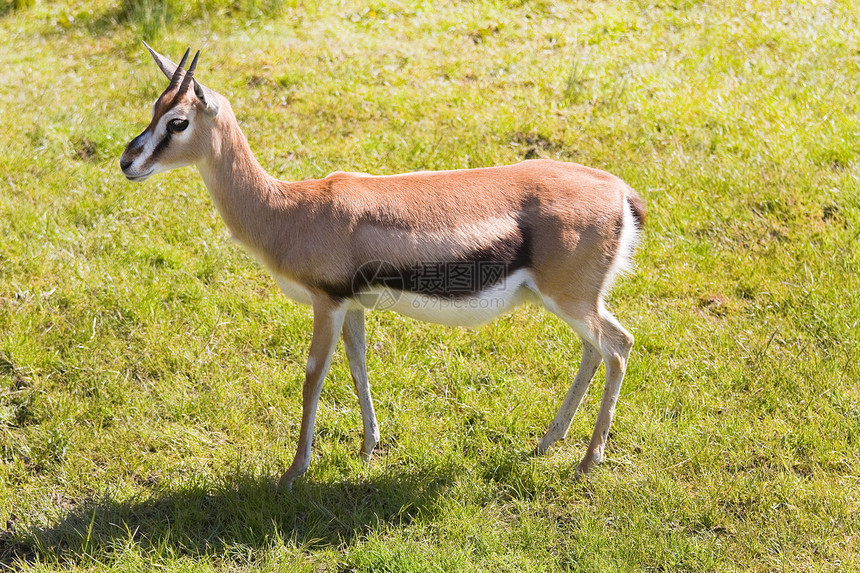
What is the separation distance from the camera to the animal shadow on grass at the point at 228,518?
160 inches

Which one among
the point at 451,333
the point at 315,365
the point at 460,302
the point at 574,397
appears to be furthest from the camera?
the point at 451,333

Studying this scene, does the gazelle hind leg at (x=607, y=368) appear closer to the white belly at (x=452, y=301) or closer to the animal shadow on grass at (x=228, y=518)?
the white belly at (x=452, y=301)

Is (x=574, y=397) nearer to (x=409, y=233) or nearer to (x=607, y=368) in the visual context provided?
(x=607, y=368)

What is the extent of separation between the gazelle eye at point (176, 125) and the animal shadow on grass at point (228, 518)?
178 centimetres

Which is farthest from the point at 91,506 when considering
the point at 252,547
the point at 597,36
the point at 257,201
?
the point at 597,36

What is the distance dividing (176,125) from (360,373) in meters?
1.61

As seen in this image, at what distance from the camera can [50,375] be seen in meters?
5.11

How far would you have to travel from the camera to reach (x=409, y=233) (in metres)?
4.19

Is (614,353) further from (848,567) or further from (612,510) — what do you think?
(848,567)

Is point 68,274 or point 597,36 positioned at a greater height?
point 597,36

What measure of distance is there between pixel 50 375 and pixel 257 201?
1861mm

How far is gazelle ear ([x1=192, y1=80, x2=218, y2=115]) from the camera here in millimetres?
4055

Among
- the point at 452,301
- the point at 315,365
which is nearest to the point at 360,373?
the point at 315,365

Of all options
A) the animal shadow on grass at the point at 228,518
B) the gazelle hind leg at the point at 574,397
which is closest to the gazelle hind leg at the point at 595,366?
the gazelle hind leg at the point at 574,397
